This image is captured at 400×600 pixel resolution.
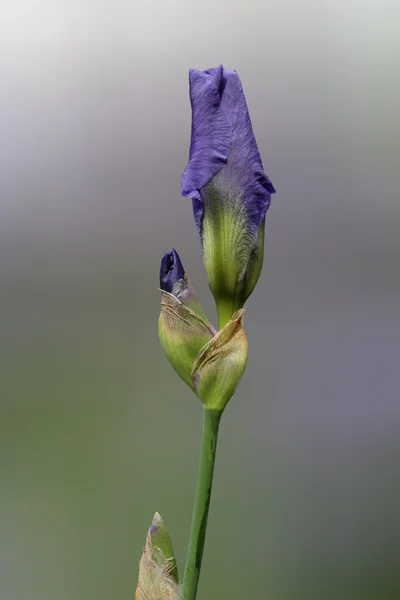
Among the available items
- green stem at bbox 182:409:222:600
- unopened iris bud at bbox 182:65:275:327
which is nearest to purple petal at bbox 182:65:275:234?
unopened iris bud at bbox 182:65:275:327

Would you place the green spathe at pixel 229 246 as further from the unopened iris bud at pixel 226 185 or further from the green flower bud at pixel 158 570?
the green flower bud at pixel 158 570

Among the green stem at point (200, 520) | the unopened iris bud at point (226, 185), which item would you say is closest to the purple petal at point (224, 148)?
the unopened iris bud at point (226, 185)

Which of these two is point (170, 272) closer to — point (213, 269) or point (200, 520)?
point (213, 269)

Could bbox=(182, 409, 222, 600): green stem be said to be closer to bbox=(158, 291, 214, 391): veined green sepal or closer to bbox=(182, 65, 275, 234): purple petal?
bbox=(158, 291, 214, 391): veined green sepal

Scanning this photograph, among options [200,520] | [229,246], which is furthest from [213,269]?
[200,520]

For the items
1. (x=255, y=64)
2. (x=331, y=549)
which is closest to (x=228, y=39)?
(x=255, y=64)

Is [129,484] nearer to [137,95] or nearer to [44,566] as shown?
[44,566]
